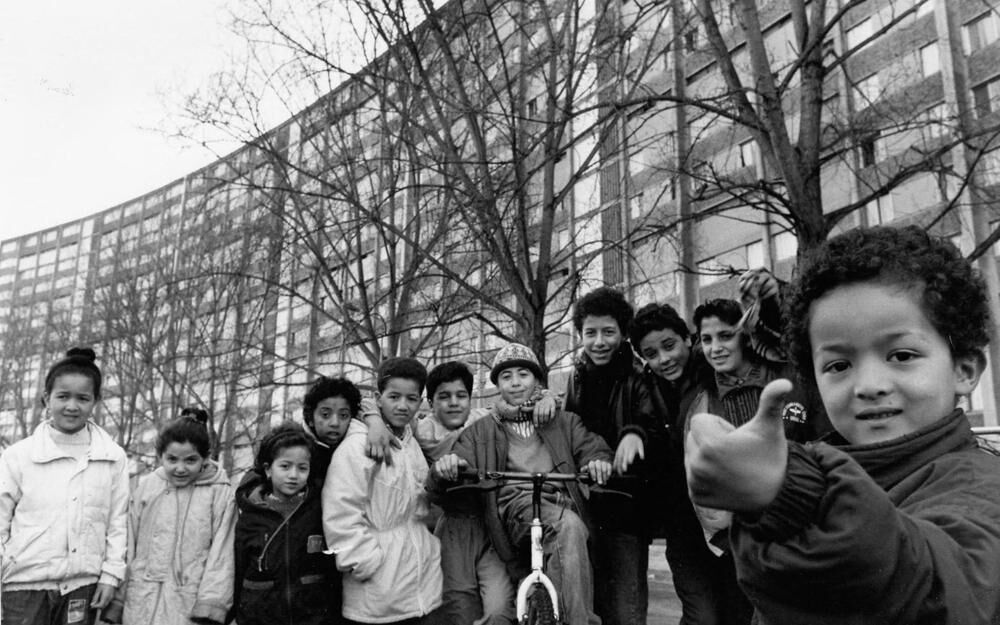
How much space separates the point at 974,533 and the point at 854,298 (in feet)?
1.18

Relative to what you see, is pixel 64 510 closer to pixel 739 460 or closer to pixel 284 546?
pixel 284 546

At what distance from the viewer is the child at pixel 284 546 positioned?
12.2 feet

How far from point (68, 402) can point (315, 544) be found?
1.62 metres

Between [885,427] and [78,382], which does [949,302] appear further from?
[78,382]

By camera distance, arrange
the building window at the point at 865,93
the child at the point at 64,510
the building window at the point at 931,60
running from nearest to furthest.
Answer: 1. the child at the point at 64,510
2. the building window at the point at 865,93
3. the building window at the point at 931,60

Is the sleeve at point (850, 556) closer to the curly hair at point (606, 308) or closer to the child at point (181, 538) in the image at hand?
the curly hair at point (606, 308)

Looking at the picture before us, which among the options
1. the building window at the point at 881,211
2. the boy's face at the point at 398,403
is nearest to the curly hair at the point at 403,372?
the boy's face at the point at 398,403

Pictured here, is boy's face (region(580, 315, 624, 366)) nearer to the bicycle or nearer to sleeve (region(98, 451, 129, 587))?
the bicycle

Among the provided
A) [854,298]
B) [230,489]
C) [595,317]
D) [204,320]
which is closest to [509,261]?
[595,317]

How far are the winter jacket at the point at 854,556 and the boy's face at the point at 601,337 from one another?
3.29 metres

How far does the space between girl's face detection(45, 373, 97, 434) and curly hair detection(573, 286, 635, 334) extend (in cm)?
276

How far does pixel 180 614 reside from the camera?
3.99 m

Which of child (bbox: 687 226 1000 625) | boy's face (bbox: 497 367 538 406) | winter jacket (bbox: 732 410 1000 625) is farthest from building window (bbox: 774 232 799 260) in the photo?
winter jacket (bbox: 732 410 1000 625)

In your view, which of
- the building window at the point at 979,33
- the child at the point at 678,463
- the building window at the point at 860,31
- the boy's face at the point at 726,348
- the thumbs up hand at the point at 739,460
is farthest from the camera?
the building window at the point at 860,31
